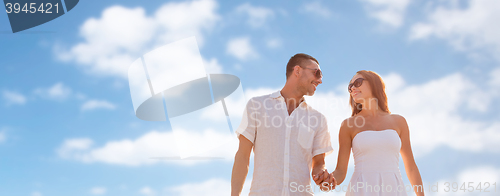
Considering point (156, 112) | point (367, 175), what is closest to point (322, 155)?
point (367, 175)

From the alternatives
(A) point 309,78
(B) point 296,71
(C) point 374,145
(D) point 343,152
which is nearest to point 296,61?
(B) point 296,71

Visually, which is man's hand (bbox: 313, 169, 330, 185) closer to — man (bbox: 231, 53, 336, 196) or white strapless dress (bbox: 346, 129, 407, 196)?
man (bbox: 231, 53, 336, 196)

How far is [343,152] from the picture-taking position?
7.24 meters

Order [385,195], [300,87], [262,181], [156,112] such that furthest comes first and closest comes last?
[156,112], [300,87], [385,195], [262,181]

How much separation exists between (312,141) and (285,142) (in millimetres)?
532

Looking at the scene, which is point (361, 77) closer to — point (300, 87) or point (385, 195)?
point (300, 87)

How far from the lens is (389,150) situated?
703cm

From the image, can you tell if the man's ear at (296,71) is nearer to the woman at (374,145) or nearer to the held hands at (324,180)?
the woman at (374,145)

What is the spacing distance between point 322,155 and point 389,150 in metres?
1.36

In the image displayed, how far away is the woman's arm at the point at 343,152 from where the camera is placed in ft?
22.9

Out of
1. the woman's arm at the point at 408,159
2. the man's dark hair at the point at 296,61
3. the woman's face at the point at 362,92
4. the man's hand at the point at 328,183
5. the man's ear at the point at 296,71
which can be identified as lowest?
the man's hand at the point at 328,183

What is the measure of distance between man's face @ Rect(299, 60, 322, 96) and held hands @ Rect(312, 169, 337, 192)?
169 cm


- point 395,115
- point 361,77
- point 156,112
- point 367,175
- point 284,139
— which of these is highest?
point 156,112

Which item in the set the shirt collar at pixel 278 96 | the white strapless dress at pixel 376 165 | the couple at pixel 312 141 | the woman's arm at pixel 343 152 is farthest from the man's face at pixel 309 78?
the white strapless dress at pixel 376 165
